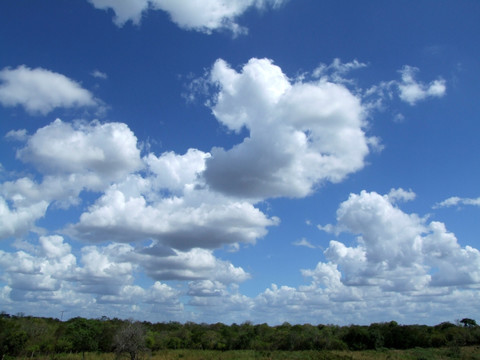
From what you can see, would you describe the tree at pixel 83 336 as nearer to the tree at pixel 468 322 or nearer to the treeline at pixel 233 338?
the treeline at pixel 233 338

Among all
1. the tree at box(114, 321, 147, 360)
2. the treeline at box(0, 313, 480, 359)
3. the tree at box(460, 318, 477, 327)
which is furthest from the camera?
the tree at box(460, 318, 477, 327)

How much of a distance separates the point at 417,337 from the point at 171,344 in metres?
46.6

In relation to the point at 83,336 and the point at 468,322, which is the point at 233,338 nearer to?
the point at 83,336

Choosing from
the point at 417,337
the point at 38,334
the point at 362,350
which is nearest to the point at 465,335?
the point at 417,337

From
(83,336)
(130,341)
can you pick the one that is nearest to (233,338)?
(83,336)

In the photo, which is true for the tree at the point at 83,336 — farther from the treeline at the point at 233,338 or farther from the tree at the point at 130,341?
the tree at the point at 130,341

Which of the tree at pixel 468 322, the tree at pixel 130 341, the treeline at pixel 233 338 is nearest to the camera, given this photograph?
the tree at pixel 130 341

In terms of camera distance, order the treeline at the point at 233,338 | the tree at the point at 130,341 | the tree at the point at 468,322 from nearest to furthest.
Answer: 1. the tree at the point at 130,341
2. the treeline at the point at 233,338
3. the tree at the point at 468,322

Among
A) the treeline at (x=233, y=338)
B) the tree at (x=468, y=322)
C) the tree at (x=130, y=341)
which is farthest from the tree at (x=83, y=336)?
the tree at (x=468, y=322)

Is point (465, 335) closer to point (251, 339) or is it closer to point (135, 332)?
point (251, 339)

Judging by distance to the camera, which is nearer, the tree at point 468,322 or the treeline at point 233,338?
the treeline at point 233,338

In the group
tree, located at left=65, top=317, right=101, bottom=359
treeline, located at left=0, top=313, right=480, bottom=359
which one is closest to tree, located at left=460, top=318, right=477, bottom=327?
treeline, located at left=0, top=313, right=480, bottom=359

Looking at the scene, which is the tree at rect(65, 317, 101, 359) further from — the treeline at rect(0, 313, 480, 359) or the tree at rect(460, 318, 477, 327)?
the tree at rect(460, 318, 477, 327)

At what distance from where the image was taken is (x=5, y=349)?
5338cm
